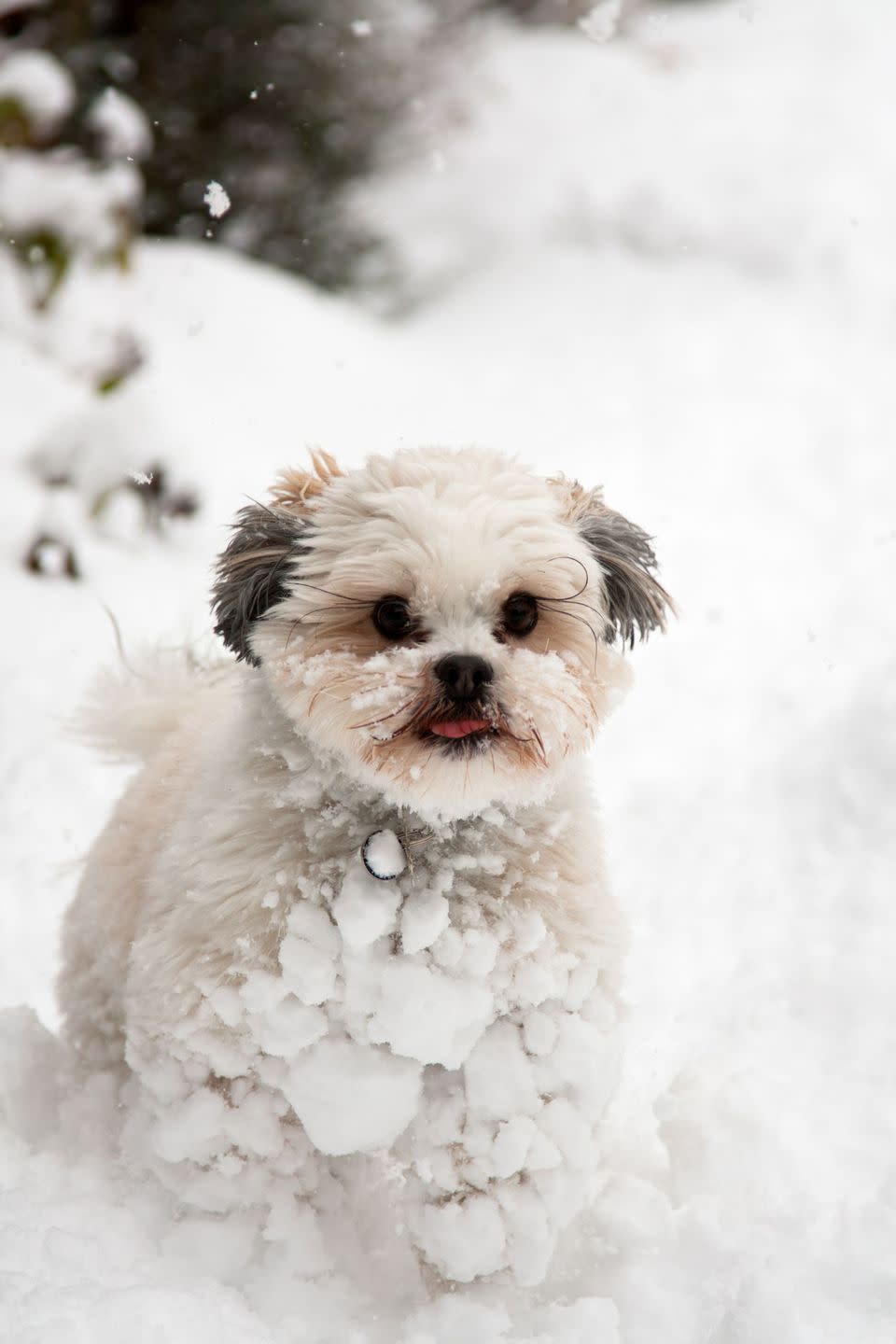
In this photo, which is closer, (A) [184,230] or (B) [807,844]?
(B) [807,844]

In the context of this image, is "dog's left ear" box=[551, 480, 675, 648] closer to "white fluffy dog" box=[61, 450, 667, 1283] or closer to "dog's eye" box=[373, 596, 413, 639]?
"white fluffy dog" box=[61, 450, 667, 1283]

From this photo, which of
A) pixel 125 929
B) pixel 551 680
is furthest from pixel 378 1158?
pixel 551 680

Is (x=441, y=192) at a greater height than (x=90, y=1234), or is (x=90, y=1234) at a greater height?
(x=90, y=1234)

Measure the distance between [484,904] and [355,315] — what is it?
9.03 m

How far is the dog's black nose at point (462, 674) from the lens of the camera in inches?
86.4

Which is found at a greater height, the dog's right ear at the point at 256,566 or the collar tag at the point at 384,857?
the dog's right ear at the point at 256,566

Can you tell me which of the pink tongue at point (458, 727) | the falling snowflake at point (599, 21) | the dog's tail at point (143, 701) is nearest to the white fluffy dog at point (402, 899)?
the pink tongue at point (458, 727)

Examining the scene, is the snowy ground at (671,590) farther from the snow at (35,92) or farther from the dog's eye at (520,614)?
the snow at (35,92)

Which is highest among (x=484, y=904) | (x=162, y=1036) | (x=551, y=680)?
(x=551, y=680)

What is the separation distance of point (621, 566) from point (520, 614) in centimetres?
32

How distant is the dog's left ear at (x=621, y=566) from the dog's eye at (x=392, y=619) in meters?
0.48

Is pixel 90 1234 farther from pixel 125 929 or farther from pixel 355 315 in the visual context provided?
pixel 355 315

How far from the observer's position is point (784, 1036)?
10.1ft

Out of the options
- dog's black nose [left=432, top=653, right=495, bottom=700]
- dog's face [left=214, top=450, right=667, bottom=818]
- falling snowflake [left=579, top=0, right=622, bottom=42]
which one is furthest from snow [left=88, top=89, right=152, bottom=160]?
dog's black nose [left=432, top=653, right=495, bottom=700]
